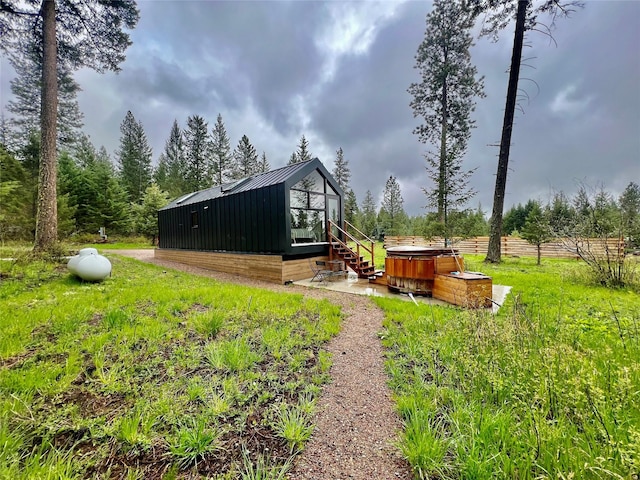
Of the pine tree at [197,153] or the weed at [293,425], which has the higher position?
the pine tree at [197,153]

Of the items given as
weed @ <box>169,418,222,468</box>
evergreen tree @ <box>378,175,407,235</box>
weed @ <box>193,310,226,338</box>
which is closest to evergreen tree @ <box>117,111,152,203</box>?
evergreen tree @ <box>378,175,407,235</box>

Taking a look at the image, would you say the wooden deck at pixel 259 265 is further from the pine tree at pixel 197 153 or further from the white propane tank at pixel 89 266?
the pine tree at pixel 197 153

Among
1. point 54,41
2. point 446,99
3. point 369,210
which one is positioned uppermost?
point 446,99

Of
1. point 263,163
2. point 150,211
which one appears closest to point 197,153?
point 263,163

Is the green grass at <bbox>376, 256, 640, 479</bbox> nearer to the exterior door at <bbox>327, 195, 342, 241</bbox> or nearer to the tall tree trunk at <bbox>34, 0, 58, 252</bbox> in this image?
the exterior door at <bbox>327, 195, 342, 241</bbox>

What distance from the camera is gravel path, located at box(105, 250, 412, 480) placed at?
1.42 m

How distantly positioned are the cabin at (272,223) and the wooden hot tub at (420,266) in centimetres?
305

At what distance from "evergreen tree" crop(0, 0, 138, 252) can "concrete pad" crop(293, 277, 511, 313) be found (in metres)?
6.57

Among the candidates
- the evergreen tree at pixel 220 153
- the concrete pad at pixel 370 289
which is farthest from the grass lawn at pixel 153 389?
the evergreen tree at pixel 220 153

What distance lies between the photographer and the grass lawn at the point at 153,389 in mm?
1435

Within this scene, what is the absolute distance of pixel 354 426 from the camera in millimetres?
1778

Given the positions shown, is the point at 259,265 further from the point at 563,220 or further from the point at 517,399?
the point at 563,220

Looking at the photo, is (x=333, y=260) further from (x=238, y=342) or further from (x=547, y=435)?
(x=547, y=435)

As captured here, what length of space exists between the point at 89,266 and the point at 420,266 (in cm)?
695
